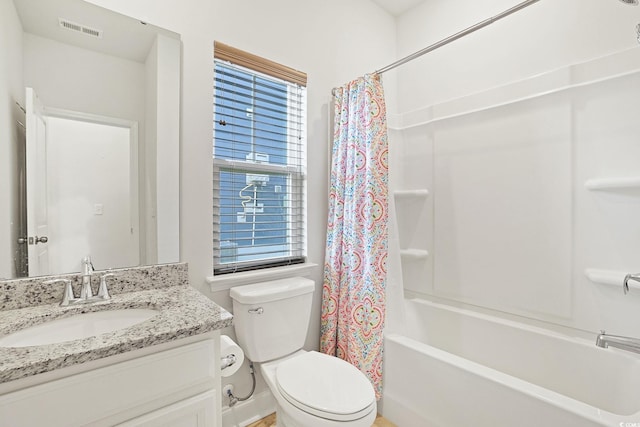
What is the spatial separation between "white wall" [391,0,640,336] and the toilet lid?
1121mm

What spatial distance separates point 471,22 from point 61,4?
2.26m

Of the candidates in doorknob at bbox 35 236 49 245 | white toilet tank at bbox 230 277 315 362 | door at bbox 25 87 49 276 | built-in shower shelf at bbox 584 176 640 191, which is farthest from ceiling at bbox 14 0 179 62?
built-in shower shelf at bbox 584 176 640 191

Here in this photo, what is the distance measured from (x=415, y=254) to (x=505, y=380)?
1.06 meters

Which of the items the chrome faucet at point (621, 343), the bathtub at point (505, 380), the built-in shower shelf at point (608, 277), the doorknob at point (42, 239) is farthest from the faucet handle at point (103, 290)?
the built-in shower shelf at point (608, 277)

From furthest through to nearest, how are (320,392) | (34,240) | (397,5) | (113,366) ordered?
(397,5) → (320,392) → (34,240) → (113,366)

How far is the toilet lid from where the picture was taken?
1.13 m

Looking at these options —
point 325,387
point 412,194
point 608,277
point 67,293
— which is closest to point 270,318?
point 325,387

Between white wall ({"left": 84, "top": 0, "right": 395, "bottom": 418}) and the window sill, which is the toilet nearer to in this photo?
the window sill

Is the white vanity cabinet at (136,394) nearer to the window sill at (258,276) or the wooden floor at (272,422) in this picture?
the window sill at (258,276)

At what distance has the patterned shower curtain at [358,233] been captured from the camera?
5.65 feet

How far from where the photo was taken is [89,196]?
122 cm

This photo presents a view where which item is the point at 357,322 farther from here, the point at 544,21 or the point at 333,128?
the point at 544,21

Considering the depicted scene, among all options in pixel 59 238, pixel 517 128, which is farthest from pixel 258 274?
pixel 517 128

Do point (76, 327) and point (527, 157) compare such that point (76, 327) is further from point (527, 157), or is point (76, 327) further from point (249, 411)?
point (527, 157)
